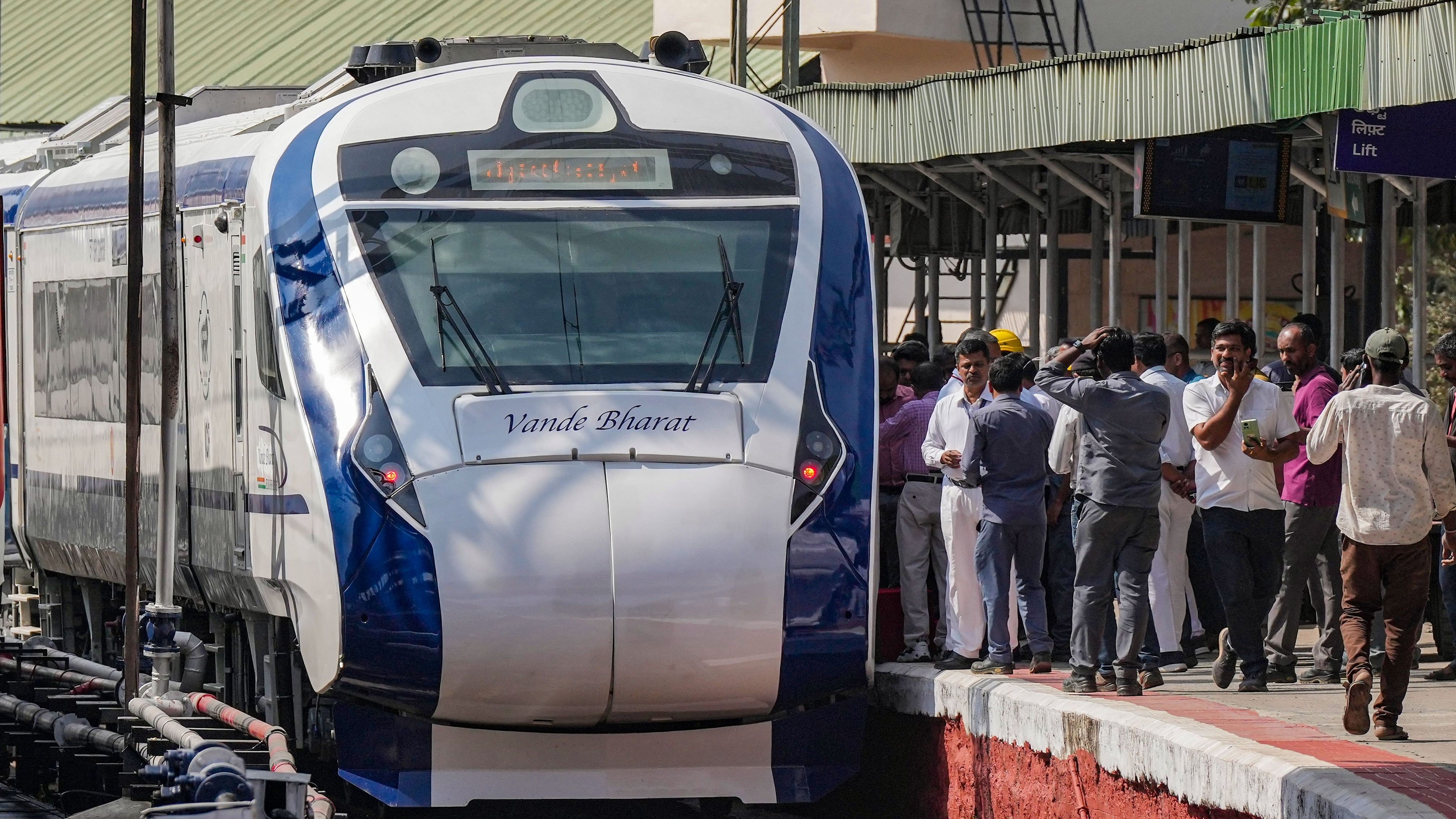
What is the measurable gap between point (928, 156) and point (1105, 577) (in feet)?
19.9

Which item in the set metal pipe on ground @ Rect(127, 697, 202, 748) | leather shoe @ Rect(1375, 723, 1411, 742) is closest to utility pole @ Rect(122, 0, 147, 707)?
metal pipe on ground @ Rect(127, 697, 202, 748)

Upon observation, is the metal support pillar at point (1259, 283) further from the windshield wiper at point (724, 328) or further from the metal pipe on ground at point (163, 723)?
the metal pipe on ground at point (163, 723)

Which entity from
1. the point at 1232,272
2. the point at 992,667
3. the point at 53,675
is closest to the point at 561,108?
the point at 992,667

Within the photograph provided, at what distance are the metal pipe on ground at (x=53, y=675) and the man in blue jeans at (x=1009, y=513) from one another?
419cm

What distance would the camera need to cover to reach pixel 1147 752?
7.93m

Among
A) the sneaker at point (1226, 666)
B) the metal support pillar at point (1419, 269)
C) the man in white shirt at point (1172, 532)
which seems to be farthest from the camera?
the metal support pillar at point (1419, 269)

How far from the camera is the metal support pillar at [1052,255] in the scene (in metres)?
16.6

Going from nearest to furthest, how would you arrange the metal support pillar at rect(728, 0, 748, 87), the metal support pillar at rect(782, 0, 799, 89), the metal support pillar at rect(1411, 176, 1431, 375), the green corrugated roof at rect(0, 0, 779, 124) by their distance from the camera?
the metal support pillar at rect(1411, 176, 1431, 375), the metal support pillar at rect(728, 0, 748, 87), the metal support pillar at rect(782, 0, 799, 89), the green corrugated roof at rect(0, 0, 779, 124)

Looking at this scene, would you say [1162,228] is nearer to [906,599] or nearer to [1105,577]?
[906,599]

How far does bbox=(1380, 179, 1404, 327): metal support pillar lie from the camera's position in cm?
1331

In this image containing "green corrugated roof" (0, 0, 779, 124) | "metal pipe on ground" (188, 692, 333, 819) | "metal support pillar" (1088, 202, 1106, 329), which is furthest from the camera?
"green corrugated roof" (0, 0, 779, 124)

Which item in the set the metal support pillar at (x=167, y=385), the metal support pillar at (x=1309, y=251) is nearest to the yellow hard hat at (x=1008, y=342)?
the metal support pillar at (x=1309, y=251)

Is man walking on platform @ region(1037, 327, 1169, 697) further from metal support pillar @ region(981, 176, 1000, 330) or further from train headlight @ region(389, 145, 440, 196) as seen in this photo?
metal support pillar @ region(981, 176, 1000, 330)

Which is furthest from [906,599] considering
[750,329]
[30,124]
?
[30,124]
